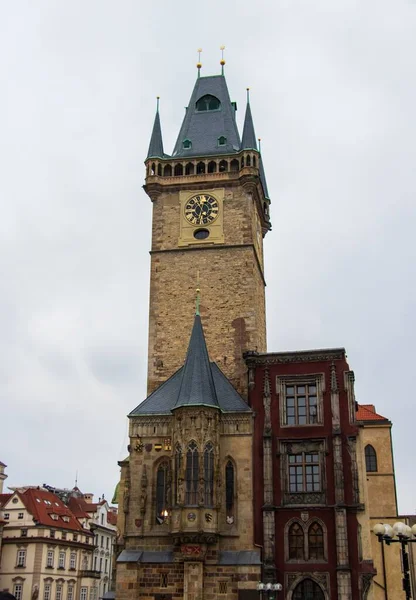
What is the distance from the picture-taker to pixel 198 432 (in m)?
36.5

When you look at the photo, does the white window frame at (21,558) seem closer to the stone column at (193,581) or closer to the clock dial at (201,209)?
the stone column at (193,581)

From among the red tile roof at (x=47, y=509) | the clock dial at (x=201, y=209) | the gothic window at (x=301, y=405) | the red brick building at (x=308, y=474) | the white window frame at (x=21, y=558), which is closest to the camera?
the red brick building at (x=308, y=474)

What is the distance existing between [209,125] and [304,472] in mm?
24604

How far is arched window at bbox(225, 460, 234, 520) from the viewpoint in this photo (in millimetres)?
36781

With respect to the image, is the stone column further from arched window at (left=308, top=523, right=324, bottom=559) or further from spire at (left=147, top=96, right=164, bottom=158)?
spire at (left=147, top=96, right=164, bottom=158)

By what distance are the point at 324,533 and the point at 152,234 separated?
20.7m

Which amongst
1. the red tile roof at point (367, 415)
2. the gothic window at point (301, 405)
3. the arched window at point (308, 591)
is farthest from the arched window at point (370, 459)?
the arched window at point (308, 591)

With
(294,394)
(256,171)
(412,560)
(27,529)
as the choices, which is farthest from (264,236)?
(27,529)

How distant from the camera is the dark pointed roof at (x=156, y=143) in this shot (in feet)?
159

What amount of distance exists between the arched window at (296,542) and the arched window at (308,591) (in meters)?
1.17

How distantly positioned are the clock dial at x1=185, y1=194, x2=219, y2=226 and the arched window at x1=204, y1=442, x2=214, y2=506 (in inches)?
600

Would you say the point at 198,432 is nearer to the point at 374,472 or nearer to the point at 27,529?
the point at 374,472

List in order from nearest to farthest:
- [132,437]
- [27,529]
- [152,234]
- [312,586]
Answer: [312,586] → [132,437] → [152,234] → [27,529]

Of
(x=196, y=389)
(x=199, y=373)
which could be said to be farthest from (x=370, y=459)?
(x=196, y=389)
